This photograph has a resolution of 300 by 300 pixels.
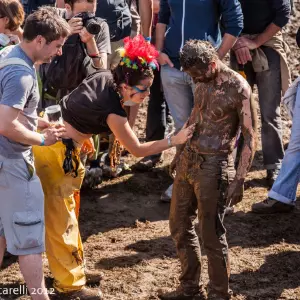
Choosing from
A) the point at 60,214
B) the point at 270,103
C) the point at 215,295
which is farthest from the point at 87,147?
the point at 270,103

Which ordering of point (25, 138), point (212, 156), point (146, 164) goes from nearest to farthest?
point (25, 138) → point (212, 156) → point (146, 164)

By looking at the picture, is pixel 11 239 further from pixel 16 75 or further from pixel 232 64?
pixel 232 64

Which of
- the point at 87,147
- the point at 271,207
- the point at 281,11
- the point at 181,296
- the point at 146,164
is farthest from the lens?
the point at 146,164

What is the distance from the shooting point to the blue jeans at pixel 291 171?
6090 mm

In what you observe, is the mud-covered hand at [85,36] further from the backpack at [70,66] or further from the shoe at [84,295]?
the shoe at [84,295]

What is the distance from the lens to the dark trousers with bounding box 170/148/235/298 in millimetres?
4512

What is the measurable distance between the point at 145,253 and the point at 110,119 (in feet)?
5.01

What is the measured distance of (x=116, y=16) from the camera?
6.89 m

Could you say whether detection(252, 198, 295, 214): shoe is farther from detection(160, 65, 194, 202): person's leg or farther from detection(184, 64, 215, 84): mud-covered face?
detection(184, 64, 215, 84): mud-covered face

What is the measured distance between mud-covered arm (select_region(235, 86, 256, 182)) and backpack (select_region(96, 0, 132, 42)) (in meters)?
2.73

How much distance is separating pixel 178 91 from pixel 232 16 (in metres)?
0.81

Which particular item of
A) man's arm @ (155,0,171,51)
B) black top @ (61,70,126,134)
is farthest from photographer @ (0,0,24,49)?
man's arm @ (155,0,171,51)

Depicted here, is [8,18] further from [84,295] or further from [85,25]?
[84,295]

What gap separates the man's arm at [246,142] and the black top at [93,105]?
0.76 m
